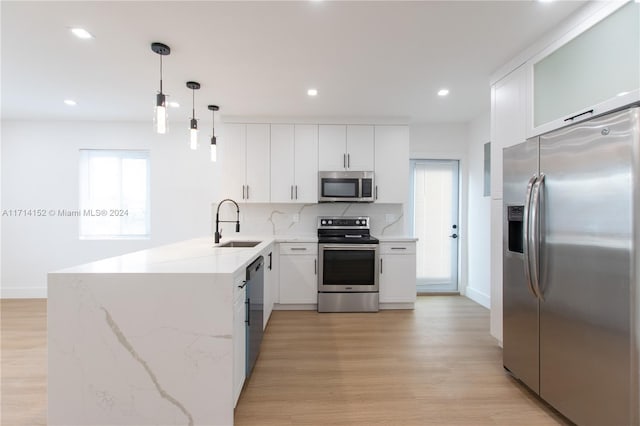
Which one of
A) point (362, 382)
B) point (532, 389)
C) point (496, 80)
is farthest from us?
point (496, 80)

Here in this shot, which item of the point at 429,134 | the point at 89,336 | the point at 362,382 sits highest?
the point at 429,134

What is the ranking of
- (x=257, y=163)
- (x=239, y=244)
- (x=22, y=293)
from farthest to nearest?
(x=22, y=293), (x=257, y=163), (x=239, y=244)

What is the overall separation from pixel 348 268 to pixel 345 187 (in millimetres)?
1093

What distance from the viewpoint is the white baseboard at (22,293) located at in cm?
434

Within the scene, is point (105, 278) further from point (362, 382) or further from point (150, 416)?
point (362, 382)

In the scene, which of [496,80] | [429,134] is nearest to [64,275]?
[496,80]

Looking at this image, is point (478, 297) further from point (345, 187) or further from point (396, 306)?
point (345, 187)

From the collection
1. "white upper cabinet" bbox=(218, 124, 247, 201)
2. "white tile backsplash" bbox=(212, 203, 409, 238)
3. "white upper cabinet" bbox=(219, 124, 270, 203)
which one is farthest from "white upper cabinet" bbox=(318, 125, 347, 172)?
"white upper cabinet" bbox=(218, 124, 247, 201)

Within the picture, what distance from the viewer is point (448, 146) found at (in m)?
4.60

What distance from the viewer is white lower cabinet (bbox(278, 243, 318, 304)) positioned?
392 centimetres

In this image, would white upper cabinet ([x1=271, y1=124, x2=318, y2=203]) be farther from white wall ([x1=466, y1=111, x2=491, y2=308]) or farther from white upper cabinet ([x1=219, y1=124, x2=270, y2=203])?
white wall ([x1=466, y1=111, x2=491, y2=308])

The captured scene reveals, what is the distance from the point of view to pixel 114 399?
1645 millimetres

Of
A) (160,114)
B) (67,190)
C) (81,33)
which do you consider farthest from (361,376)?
(67,190)

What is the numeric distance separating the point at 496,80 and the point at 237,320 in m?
2.98
